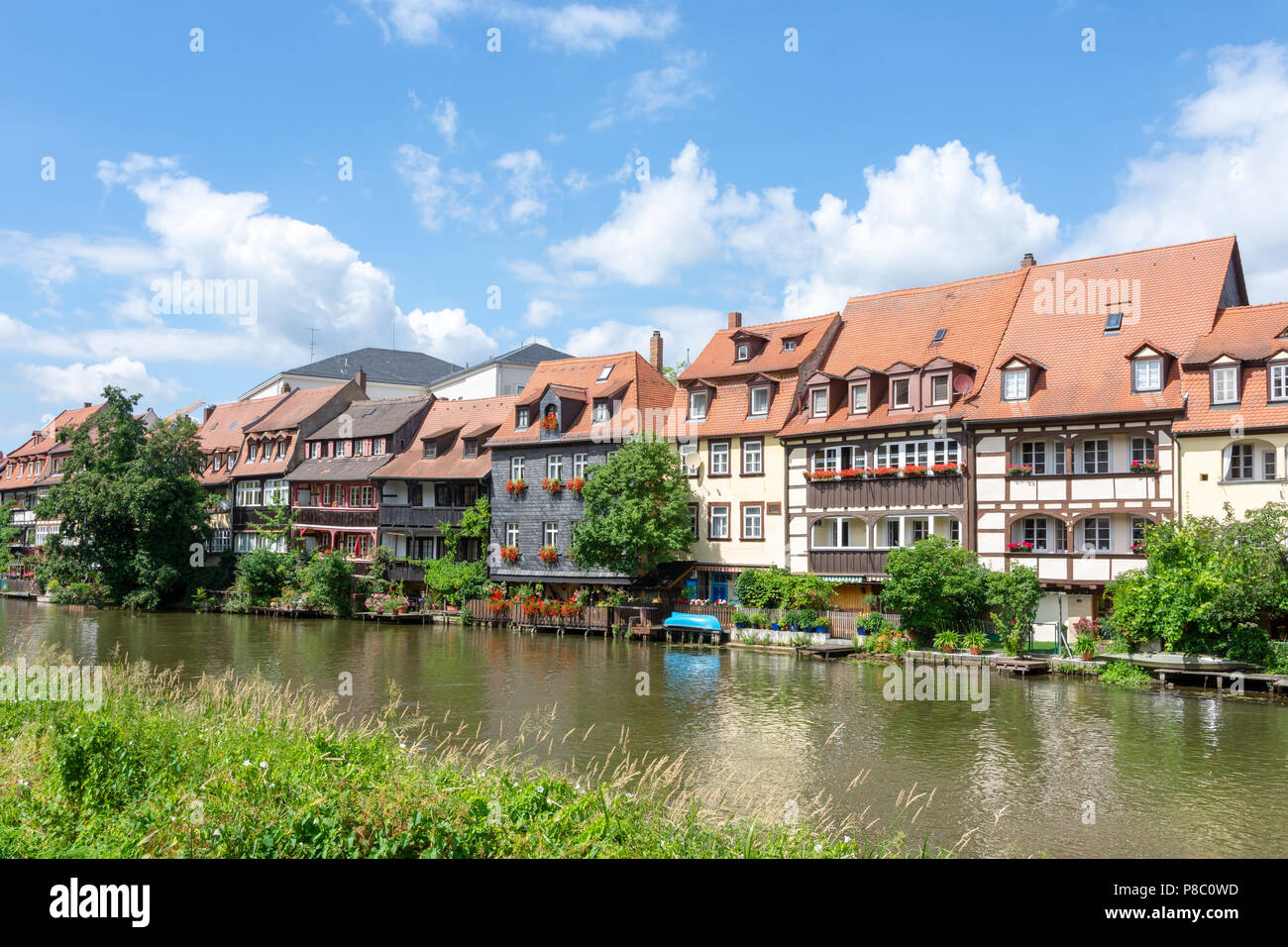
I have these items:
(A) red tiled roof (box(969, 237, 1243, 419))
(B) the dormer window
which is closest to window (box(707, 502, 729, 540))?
(B) the dormer window

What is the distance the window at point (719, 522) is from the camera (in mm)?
41219

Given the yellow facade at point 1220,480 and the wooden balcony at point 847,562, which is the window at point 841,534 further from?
the yellow facade at point 1220,480

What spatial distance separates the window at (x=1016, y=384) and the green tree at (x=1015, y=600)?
5.95 m

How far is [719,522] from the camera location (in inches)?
1631

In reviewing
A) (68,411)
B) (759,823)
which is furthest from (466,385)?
(759,823)

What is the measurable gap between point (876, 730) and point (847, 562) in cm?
1507

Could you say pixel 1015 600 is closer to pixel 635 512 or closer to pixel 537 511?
pixel 635 512

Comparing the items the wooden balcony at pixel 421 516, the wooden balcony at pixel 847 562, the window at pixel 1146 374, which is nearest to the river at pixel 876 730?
the wooden balcony at pixel 847 562

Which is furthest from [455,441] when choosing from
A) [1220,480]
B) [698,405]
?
[1220,480]

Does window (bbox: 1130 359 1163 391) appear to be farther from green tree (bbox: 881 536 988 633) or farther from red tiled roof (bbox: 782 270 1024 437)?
green tree (bbox: 881 536 988 633)
